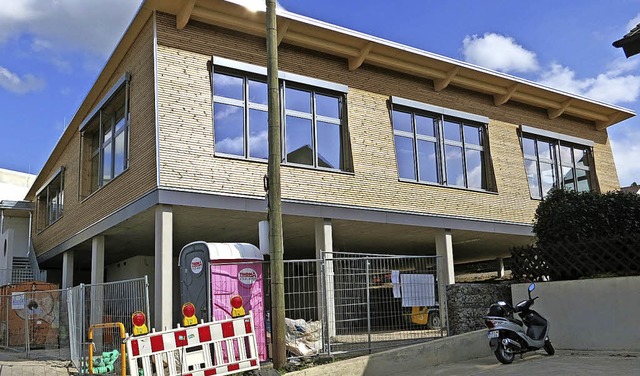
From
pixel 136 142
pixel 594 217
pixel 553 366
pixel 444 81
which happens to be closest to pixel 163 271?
pixel 136 142

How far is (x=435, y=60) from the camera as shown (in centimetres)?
1830

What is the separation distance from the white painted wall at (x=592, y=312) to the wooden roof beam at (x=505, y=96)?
32.1ft

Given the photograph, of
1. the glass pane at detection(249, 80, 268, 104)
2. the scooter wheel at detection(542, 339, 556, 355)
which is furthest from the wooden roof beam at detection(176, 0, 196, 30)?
the scooter wheel at detection(542, 339, 556, 355)

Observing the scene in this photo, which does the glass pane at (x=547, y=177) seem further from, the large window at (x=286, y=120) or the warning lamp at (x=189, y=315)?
the warning lamp at (x=189, y=315)

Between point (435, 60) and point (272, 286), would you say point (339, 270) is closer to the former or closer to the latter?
point (272, 286)

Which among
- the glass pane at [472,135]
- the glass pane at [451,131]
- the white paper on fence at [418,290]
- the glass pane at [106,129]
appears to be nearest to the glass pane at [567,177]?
the glass pane at [472,135]

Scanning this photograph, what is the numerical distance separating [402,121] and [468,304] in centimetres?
770

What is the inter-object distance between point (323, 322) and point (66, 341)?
8188 millimetres

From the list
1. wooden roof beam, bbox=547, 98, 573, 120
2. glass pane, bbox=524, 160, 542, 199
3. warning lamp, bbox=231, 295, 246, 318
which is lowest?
warning lamp, bbox=231, 295, 246, 318

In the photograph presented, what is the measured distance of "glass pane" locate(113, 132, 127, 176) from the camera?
646 inches

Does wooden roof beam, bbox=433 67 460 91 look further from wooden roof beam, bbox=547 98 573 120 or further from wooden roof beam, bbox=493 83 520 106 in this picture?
wooden roof beam, bbox=547 98 573 120

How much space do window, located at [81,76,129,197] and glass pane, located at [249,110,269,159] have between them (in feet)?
10.8

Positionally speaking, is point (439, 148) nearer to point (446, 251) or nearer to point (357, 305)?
point (446, 251)

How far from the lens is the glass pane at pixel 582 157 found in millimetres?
23531
